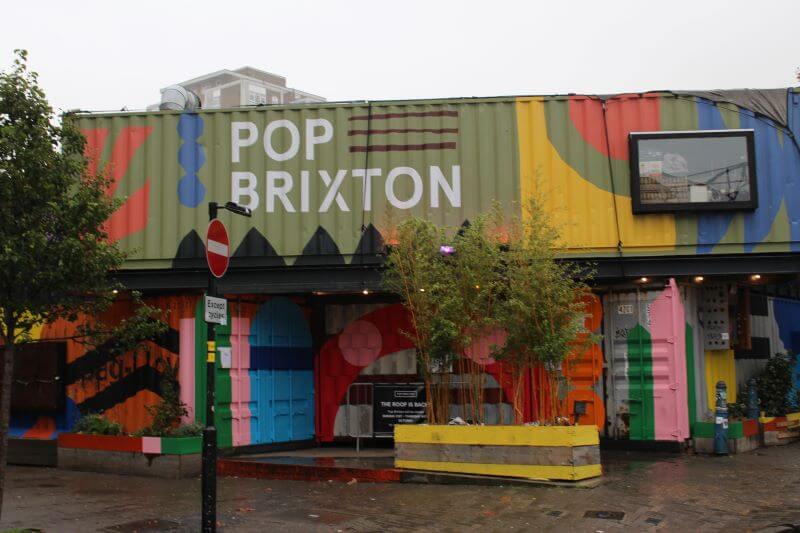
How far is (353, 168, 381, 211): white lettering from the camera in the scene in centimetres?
1548

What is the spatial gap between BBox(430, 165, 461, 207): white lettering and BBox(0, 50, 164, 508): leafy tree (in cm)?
697

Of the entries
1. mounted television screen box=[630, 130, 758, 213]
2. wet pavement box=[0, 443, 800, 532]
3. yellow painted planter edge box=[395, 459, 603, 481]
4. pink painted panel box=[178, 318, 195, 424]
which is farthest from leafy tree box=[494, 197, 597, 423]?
pink painted panel box=[178, 318, 195, 424]

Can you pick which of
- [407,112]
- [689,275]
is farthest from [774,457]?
[407,112]

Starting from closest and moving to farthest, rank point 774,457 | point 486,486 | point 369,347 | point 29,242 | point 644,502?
point 29,242 < point 644,502 < point 486,486 < point 774,457 < point 369,347

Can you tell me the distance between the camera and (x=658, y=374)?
15148 mm

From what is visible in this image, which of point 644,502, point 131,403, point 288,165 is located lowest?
point 644,502

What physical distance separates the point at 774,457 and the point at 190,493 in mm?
10427

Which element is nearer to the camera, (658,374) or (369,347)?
(658,374)

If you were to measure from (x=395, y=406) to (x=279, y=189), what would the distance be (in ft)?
15.6

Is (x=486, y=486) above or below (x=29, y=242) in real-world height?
below

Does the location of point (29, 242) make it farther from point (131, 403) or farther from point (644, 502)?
point (644, 502)

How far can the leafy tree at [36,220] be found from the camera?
912cm

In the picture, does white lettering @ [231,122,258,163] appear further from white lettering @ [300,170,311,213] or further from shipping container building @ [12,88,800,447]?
white lettering @ [300,170,311,213]

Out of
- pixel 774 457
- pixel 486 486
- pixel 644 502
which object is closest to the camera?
pixel 644 502
